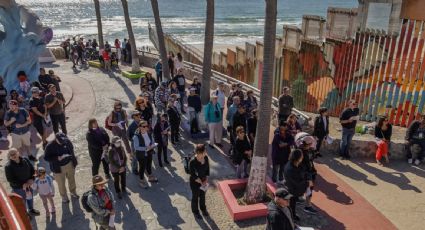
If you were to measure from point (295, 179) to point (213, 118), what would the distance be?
3955 mm

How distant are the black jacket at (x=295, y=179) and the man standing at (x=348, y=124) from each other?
3.44m

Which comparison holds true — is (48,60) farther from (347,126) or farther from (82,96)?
(347,126)

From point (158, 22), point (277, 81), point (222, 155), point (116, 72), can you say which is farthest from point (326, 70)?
point (116, 72)

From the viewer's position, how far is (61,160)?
7.48 metres

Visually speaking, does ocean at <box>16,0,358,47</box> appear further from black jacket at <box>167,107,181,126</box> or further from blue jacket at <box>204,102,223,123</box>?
blue jacket at <box>204,102,223,123</box>

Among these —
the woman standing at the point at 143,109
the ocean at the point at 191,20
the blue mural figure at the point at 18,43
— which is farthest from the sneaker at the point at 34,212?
the ocean at the point at 191,20

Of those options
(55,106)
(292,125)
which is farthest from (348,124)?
(55,106)

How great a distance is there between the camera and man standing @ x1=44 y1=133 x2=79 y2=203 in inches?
290

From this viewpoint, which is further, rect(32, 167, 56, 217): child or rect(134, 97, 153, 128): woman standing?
rect(134, 97, 153, 128): woman standing

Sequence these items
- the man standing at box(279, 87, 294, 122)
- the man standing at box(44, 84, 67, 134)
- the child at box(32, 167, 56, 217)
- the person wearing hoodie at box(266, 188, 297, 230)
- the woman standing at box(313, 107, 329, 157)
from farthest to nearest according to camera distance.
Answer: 1. the man standing at box(279, 87, 294, 122)
2. the man standing at box(44, 84, 67, 134)
3. the woman standing at box(313, 107, 329, 157)
4. the child at box(32, 167, 56, 217)
5. the person wearing hoodie at box(266, 188, 297, 230)

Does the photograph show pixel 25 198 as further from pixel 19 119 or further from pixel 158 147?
pixel 158 147

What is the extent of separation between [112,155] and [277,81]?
336 inches

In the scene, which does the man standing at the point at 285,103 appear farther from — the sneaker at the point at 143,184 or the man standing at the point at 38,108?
the man standing at the point at 38,108

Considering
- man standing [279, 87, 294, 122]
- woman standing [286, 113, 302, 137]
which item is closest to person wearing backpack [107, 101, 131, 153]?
woman standing [286, 113, 302, 137]
